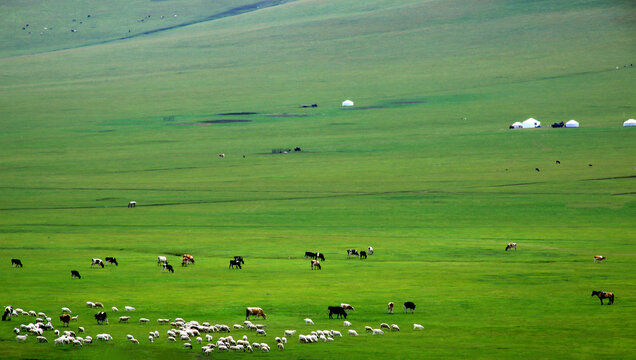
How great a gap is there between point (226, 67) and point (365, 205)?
90164 mm

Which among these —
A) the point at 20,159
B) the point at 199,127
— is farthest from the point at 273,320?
the point at 199,127

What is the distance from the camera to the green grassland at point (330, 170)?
1186 inches

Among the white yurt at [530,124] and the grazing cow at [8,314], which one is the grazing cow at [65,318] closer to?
the grazing cow at [8,314]

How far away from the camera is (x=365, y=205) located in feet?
202

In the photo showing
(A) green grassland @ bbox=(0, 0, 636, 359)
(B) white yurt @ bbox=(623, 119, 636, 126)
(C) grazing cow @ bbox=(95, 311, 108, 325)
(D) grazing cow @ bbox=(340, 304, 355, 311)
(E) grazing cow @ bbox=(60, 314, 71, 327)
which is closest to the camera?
(E) grazing cow @ bbox=(60, 314, 71, 327)

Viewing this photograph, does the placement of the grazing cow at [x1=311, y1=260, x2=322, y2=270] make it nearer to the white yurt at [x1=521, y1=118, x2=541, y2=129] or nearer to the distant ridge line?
the white yurt at [x1=521, y1=118, x2=541, y2=129]

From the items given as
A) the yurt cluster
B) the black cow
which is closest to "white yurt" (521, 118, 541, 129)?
the yurt cluster

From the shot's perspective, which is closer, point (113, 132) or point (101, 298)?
point (101, 298)

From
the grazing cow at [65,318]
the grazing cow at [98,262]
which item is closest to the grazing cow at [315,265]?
the grazing cow at [98,262]

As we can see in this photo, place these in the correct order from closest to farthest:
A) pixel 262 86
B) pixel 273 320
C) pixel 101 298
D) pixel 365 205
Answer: pixel 273 320 → pixel 101 298 → pixel 365 205 → pixel 262 86

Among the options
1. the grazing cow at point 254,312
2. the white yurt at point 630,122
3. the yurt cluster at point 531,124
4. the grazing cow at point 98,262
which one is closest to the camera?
the grazing cow at point 254,312

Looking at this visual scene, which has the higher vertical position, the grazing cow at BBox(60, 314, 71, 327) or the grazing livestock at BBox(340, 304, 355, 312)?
the grazing livestock at BBox(340, 304, 355, 312)

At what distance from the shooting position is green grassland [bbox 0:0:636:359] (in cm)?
3012

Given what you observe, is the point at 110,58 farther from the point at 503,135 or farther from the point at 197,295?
the point at 197,295
